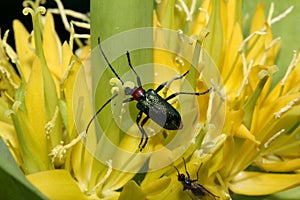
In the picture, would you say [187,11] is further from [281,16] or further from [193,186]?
[193,186]

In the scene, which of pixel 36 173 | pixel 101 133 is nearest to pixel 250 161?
pixel 101 133

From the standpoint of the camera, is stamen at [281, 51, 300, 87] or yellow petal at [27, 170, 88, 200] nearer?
yellow petal at [27, 170, 88, 200]

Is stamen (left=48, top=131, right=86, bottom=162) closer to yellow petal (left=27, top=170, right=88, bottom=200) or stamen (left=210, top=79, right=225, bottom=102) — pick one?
yellow petal (left=27, top=170, right=88, bottom=200)

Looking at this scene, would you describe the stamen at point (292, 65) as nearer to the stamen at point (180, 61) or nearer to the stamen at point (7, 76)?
the stamen at point (180, 61)

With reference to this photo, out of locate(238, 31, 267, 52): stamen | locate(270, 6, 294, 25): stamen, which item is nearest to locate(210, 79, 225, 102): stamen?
locate(238, 31, 267, 52): stamen

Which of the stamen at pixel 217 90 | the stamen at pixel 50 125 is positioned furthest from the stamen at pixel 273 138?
the stamen at pixel 50 125

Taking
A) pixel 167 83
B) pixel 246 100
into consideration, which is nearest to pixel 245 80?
pixel 246 100
